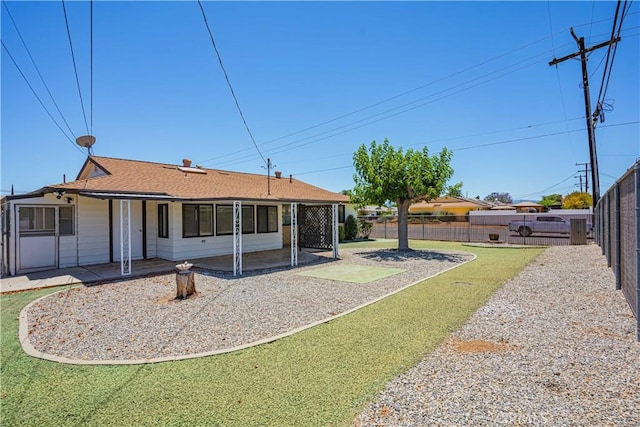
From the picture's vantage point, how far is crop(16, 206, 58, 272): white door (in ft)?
34.1

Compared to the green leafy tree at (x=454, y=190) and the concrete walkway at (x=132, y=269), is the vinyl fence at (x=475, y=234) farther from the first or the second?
the concrete walkway at (x=132, y=269)

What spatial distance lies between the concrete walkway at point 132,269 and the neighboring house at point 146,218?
17.7 inches

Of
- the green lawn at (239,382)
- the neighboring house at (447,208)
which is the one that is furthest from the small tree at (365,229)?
the green lawn at (239,382)

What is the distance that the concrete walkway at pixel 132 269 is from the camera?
29.8 feet

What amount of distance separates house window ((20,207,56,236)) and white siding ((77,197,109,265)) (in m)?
0.75

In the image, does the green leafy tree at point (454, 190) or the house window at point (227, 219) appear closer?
the house window at point (227, 219)

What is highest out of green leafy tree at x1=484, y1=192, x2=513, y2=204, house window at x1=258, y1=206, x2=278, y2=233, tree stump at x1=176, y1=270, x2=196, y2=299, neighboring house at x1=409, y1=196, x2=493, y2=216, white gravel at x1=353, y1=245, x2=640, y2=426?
green leafy tree at x1=484, y1=192, x2=513, y2=204

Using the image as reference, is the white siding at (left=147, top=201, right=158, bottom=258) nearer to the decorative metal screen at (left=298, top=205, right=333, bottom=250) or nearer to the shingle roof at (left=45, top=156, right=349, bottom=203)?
the shingle roof at (left=45, top=156, right=349, bottom=203)

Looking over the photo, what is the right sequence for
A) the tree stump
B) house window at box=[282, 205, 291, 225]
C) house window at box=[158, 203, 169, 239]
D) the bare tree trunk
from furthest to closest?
house window at box=[282, 205, 291, 225], the bare tree trunk, house window at box=[158, 203, 169, 239], the tree stump

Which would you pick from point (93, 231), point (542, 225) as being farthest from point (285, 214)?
point (542, 225)

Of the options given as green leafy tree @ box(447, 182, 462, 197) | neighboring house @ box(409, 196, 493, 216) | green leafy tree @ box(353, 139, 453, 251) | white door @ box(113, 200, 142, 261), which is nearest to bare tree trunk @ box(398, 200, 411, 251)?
green leafy tree @ box(353, 139, 453, 251)

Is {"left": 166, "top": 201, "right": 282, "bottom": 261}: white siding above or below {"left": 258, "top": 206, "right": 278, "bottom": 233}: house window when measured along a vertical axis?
below

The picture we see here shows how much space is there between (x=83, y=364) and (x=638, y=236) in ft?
23.7

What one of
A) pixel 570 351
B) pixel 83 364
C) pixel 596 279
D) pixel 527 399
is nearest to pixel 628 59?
pixel 596 279
